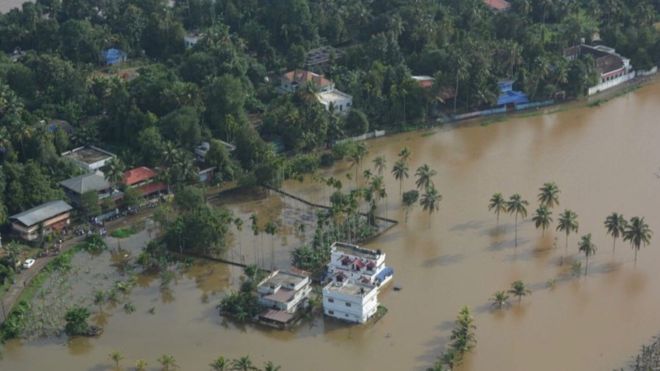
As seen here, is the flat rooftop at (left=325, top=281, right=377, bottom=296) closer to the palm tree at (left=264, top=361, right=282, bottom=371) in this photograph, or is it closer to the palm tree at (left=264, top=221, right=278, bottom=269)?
the palm tree at (left=264, top=361, right=282, bottom=371)

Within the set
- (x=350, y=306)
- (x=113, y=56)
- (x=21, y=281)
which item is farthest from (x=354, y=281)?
(x=113, y=56)

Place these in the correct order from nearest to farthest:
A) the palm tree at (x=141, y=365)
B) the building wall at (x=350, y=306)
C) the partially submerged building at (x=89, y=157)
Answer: the palm tree at (x=141, y=365)
the building wall at (x=350, y=306)
the partially submerged building at (x=89, y=157)

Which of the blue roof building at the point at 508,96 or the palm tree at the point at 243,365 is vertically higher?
the blue roof building at the point at 508,96

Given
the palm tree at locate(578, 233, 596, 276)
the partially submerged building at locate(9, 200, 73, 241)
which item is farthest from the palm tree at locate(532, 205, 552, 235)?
the partially submerged building at locate(9, 200, 73, 241)

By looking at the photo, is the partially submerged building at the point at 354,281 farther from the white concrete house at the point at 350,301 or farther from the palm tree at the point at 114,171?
the palm tree at the point at 114,171

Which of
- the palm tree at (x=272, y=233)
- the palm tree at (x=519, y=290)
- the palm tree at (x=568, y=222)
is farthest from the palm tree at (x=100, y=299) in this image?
the palm tree at (x=568, y=222)

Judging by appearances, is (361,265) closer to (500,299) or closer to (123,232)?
(500,299)

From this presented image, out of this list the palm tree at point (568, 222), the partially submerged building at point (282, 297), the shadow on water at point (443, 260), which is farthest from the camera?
the shadow on water at point (443, 260)

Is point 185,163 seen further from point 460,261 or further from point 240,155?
point 460,261
